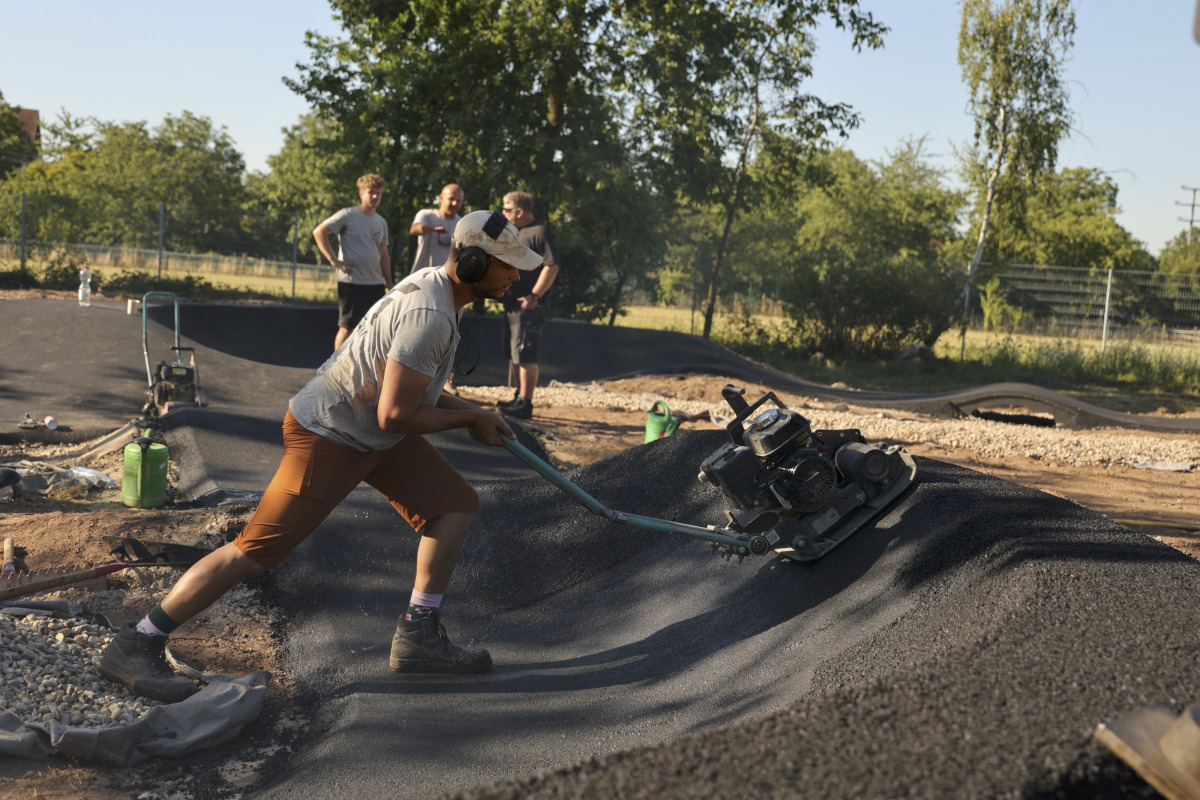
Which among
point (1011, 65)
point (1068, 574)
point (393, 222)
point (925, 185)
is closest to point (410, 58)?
point (393, 222)

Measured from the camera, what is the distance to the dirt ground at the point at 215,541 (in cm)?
304

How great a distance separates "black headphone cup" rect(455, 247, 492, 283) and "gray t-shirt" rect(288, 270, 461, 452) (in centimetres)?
9

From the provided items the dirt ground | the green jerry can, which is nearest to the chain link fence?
the dirt ground

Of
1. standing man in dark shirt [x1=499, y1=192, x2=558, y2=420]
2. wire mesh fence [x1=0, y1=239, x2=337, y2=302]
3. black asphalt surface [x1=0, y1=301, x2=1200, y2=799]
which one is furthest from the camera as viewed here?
wire mesh fence [x1=0, y1=239, x2=337, y2=302]

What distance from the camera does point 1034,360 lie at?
19.0 meters

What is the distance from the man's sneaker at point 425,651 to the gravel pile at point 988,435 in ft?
20.9

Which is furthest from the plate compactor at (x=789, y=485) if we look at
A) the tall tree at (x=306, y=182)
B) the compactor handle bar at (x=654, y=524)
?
the tall tree at (x=306, y=182)

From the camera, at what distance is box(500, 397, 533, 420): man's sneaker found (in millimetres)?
9203

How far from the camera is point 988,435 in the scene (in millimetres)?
9680

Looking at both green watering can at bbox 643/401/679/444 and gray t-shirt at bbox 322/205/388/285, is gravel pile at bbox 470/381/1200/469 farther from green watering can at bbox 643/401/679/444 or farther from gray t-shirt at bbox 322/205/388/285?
gray t-shirt at bbox 322/205/388/285

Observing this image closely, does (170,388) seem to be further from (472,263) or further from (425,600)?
(472,263)

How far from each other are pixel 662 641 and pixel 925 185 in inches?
1549

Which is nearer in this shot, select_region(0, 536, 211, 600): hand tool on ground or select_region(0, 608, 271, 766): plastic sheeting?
select_region(0, 608, 271, 766): plastic sheeting

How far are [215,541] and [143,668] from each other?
1902 millimetres
